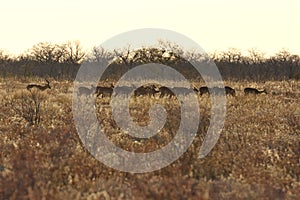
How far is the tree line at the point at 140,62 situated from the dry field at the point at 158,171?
1597 centimetres

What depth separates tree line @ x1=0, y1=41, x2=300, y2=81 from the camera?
91.8 ft

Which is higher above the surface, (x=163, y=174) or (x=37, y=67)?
(x=37, y=67)

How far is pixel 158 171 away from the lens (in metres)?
4.80

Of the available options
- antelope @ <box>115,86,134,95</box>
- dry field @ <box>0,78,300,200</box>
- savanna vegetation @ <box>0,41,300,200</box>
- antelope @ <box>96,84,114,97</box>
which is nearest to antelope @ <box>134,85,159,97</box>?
antelope @ <box>115,86,134,95</box>

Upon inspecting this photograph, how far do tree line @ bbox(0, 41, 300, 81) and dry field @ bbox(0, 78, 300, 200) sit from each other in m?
16.0

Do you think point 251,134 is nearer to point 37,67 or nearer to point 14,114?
point 14,114

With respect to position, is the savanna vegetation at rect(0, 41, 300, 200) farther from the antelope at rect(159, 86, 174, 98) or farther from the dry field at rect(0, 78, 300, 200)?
the antelope at rect(159, 86, 174, 98)

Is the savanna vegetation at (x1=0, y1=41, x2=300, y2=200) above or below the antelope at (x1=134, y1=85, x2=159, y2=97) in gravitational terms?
below

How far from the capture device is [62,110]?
30.0 ft

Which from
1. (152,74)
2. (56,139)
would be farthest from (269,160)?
(152,74)

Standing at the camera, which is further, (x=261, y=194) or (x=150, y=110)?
(x=150, y=110)

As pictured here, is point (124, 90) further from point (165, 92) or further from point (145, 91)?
point (165, 92)

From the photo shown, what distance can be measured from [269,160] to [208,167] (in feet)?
3.18

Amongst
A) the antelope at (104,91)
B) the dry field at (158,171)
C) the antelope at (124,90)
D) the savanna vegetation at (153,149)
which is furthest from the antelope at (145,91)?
the dry field at (158,171)
